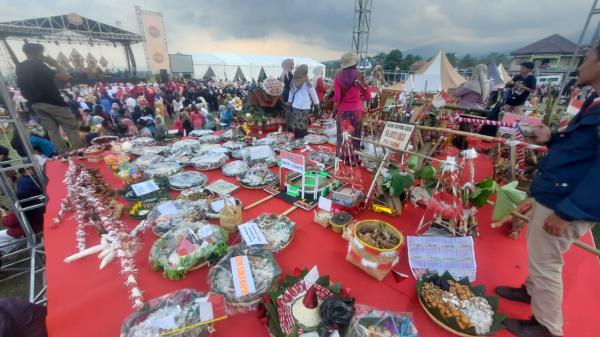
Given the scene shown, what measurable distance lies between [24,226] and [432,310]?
4.31m

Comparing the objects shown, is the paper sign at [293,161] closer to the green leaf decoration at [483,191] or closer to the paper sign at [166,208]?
the paper sign at [166,208]

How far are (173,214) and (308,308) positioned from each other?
1.61 meters

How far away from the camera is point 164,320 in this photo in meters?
1.27

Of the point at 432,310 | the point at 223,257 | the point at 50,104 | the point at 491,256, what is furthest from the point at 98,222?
the point at 491,256

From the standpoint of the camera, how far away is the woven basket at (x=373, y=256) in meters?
1.68

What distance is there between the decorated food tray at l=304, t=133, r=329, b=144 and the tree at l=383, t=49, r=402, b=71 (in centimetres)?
3006

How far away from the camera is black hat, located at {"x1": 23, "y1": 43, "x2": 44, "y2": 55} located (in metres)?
3.47

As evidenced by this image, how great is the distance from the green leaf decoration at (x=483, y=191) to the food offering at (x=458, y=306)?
2.51 feet

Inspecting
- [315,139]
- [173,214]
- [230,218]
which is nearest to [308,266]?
[230,218]

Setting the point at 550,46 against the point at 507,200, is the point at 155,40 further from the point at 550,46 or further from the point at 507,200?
the point at 550,46

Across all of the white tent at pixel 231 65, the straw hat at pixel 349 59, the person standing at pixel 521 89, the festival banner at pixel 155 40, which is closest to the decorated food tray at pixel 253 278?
the straw hat at pixel 349 59

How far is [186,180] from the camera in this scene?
3.12m

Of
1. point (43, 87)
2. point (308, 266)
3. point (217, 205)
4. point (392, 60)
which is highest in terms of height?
point (392, 60)

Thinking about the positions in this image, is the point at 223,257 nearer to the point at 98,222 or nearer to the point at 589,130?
the point at 98,222
